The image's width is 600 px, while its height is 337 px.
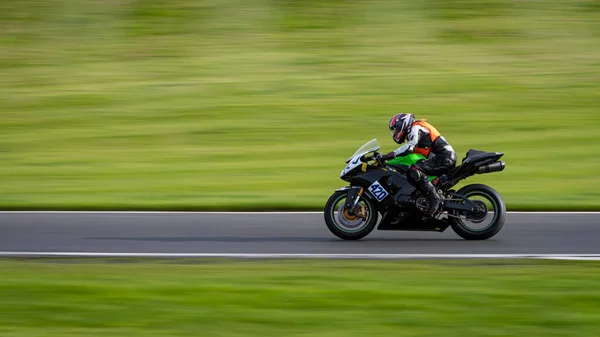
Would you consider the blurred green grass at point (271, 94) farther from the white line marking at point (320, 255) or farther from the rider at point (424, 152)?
the white line marking at point (320, 255)

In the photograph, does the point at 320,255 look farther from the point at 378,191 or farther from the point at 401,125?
the point at 401,125

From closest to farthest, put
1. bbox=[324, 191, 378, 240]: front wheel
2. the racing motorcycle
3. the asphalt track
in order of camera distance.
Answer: the asphalt track → the racing motorcycle → bbox=[324, 191, 378, 240]: front wheel

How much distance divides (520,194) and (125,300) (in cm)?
929

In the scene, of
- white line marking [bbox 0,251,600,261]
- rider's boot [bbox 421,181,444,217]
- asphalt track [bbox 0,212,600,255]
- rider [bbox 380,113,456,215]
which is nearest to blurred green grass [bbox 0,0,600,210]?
asphalt track [bbox 0,212,600,255]

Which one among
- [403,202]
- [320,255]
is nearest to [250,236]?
[320,255]

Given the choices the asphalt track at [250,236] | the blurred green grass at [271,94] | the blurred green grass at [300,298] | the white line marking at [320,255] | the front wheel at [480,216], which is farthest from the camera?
the blurred green grass at [271,94]

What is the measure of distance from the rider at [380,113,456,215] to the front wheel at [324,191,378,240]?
63 centimetres

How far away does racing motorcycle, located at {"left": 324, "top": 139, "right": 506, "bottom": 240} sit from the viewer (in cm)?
1145

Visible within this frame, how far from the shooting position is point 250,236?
39.7 ft

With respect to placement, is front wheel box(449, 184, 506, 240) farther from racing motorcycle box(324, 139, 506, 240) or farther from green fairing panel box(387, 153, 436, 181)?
green fairing panel box(387, 153, 436, 181)

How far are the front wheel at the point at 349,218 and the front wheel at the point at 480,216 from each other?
100 centimetres

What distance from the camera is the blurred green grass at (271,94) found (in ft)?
56.2

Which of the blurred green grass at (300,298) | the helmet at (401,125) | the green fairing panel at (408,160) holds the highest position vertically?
the helmet at (401,125)

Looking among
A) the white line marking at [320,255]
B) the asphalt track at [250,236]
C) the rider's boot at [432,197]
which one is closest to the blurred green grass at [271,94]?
the asphalt track at [250,236]
